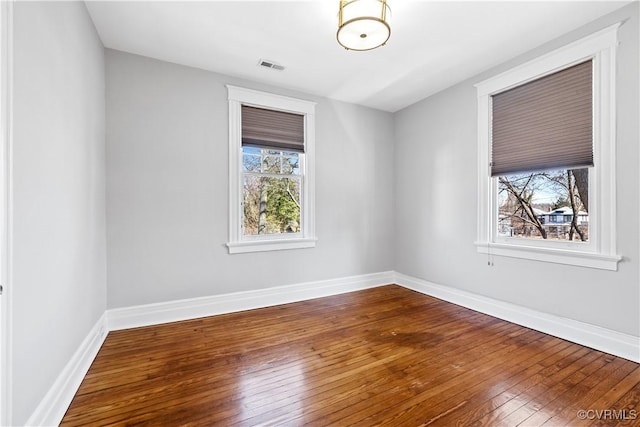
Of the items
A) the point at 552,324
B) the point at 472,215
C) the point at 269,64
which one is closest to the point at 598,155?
the point at 472,215

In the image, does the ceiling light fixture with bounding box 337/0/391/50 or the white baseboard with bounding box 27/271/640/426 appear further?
the ceiling light fixture with bounding box 337/0/391/50

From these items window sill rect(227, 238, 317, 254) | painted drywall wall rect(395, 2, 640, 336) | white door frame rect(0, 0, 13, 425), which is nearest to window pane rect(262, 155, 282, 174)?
window sill rect(227, 238, 317, 254)

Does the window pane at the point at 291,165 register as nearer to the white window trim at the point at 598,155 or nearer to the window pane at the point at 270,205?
the window pane at the point at 270,205

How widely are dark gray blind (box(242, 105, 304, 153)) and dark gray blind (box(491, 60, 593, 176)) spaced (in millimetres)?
2433

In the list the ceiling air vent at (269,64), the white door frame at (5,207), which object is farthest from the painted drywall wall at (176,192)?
the white door frame at (5,207)

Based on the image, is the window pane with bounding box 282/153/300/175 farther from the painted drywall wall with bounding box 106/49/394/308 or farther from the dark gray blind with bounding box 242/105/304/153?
the painted drywall wall with bounding box 106/49/394/308

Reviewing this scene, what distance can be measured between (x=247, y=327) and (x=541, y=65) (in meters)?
3.99

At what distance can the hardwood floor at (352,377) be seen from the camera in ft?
5.48

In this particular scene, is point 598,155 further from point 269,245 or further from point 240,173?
point 240,173

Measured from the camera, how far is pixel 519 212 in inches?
125

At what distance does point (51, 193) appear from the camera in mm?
1637

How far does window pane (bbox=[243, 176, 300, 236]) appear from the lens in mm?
3645

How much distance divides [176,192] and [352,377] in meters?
2.57

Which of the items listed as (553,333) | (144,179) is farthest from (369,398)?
(144,179)
